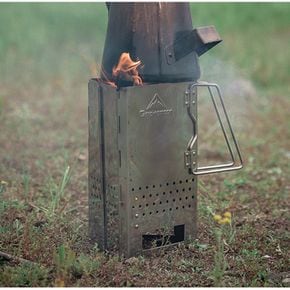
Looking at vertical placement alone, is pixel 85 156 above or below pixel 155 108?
below

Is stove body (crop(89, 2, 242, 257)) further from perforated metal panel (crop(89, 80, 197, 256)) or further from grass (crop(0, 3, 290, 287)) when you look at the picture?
grass (crop(0, 3, 290, 287))

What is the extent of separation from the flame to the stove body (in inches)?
1.5

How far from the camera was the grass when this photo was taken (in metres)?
4.20

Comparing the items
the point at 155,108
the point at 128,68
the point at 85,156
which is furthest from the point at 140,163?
the point at 85,156

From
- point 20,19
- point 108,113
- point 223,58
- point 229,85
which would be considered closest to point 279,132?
point 229,85

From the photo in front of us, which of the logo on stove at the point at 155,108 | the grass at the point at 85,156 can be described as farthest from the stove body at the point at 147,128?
the grass at the point at 85,156

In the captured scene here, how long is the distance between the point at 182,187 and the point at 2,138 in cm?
319

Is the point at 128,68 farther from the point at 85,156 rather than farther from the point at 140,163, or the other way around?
the point at 85,156

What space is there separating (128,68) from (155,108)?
288mm

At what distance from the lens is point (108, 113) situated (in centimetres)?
424

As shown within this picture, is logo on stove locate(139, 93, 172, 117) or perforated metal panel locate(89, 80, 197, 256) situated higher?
logo on stove locate(139, 93, 172, 117)

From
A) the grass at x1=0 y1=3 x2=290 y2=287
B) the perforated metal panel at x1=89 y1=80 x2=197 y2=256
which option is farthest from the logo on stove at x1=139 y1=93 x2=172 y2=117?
the grass at x1=0 y1=3 x2=290 y2=287

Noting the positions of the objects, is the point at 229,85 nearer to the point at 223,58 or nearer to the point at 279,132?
the point at 223,58

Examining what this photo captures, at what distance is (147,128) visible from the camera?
418 centimetres
